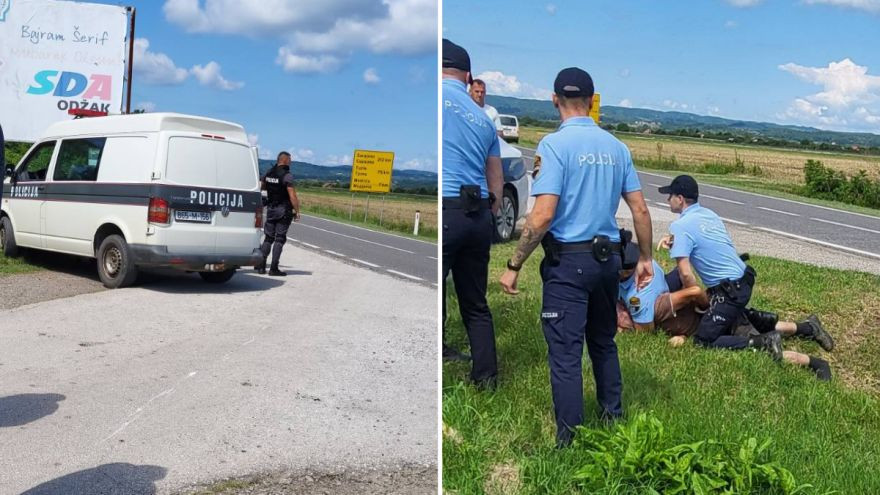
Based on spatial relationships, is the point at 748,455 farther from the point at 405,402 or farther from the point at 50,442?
A: the point at 50,442

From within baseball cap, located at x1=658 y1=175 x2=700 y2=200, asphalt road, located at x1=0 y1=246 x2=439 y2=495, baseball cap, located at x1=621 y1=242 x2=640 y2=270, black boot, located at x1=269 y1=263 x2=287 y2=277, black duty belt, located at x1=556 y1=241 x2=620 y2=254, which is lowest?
asphalt road, located at x1=0 y1=246 x2=439 y2=495

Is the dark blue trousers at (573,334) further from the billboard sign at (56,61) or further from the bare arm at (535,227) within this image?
the billboard sign at (56,61)

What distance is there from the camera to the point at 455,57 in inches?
103

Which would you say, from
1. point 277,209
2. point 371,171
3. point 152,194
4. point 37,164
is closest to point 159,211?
point 152,194

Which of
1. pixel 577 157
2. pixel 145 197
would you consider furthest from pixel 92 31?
pixel 577 157

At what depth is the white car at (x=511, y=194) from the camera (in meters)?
2.97

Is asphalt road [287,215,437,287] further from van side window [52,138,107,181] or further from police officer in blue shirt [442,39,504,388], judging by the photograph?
van side window [52,138,107,181]

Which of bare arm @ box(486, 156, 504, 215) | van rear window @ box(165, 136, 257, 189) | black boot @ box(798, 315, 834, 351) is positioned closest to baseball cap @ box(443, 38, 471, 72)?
bare arm @ box(486, 156, 504, 215)

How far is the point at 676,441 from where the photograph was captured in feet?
9.68

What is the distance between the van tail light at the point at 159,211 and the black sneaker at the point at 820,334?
4994 mm

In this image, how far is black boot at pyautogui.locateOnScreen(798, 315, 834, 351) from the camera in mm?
3479

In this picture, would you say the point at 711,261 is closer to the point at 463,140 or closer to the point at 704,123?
the point at 704,123

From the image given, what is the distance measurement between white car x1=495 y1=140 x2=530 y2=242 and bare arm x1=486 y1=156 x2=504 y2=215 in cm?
5

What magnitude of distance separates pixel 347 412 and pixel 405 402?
262 mm
